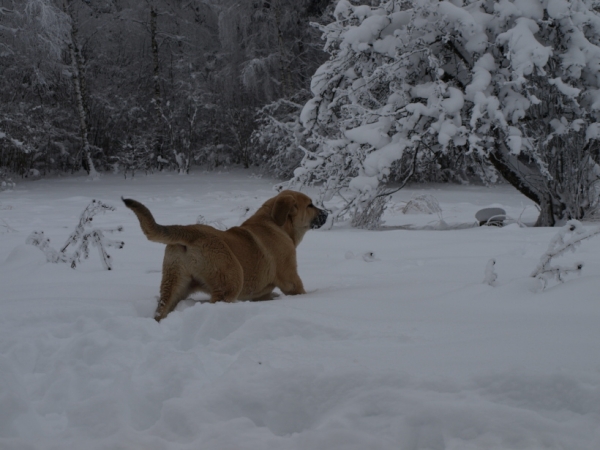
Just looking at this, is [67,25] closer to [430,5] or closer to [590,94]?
[430,5]

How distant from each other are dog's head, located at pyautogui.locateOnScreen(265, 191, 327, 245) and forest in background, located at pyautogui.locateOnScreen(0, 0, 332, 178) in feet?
43.5

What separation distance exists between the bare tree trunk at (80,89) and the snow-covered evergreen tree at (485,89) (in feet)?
42.3

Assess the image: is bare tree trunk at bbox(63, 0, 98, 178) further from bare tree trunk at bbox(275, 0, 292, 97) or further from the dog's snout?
the dog's snout

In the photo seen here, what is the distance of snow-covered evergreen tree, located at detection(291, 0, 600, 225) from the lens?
618 cm

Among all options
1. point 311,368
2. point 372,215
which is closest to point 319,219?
point 311,368

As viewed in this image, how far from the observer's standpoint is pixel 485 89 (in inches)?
254

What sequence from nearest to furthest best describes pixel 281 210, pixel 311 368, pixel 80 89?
pixel 311 368 → pixel 281 210 → pixel 80 89

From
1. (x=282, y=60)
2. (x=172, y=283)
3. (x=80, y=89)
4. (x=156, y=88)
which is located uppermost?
(x=282, y=60)

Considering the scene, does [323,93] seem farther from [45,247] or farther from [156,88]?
[156,88]

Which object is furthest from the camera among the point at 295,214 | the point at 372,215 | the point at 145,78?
the point at 145,78

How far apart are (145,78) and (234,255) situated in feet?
68.3

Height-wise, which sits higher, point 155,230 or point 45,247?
point 155,230

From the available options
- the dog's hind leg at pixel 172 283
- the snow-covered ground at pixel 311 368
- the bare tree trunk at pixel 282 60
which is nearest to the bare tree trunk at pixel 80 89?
the bare tree trunk at pixel 282 60

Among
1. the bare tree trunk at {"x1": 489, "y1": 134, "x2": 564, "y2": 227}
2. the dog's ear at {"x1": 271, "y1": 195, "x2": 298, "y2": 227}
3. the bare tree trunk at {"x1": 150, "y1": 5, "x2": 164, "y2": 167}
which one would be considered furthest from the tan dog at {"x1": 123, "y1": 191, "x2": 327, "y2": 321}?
the bare tree trunk at {"x1": 150, "y1": 5, "x2": 164, "y2": 167}
